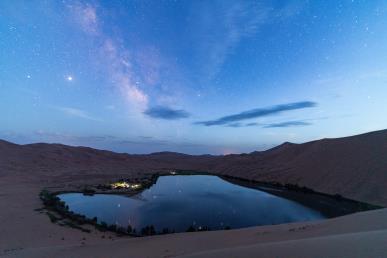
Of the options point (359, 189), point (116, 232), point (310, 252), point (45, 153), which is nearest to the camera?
point (310, 252)

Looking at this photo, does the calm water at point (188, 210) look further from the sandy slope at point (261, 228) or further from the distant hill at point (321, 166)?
the distant hill at point (321, 166)

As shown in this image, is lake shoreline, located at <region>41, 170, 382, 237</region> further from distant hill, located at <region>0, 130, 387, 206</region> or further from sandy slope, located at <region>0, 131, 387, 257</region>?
distant hill, located at <region>0, 130, 387, 206</region>

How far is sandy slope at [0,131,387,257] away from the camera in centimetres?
780

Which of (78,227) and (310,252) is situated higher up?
(310,252)

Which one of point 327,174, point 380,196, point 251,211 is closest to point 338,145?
point 327,174

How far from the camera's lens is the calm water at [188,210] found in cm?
2522

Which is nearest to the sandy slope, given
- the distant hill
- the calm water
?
the distant hill

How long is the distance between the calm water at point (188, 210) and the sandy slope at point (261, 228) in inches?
217

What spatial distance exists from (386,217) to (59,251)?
1530 centimetres

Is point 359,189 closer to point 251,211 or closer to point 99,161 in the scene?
point 251,211

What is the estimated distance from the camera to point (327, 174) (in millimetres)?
49844

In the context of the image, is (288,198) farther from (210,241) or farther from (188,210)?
(210,241)

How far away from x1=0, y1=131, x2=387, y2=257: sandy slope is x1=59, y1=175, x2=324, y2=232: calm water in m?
5.51

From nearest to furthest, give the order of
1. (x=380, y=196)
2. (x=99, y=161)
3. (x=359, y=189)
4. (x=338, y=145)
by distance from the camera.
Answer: (x=380, y=196), (x=359, y=189), (x=338, y=145), (x=99, y=161)
